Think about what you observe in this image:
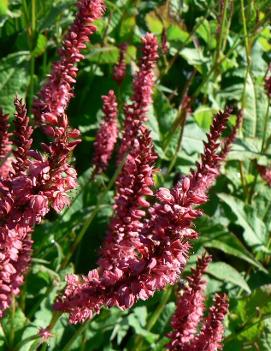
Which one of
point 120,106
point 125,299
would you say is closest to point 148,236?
point 125,299

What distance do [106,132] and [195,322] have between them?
877 millimetres

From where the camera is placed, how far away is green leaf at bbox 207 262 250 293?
283 centimetres

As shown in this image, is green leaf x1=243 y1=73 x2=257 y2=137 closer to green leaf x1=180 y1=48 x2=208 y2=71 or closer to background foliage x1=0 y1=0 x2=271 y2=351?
background foliage x1=0 y1=0 x2=271 y2=351

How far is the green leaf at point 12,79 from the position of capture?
3098 millimetres

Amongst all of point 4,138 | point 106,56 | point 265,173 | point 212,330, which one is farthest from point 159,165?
point 4,138

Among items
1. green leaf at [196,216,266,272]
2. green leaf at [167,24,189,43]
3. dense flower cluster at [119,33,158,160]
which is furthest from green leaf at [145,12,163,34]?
dense flower cluster at [119,33,158,160]

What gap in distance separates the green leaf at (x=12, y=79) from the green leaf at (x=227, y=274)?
121 cm

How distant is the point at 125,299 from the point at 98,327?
1.30 m

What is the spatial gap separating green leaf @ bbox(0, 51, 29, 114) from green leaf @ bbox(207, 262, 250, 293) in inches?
47.7

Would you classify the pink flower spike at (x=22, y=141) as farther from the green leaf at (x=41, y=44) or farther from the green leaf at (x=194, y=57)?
the green leaf at (x=194, y=57)

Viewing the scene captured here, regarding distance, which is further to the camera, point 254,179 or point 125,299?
point 254,179

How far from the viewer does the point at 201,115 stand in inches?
140

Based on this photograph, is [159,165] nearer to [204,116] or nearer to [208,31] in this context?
[204,116]

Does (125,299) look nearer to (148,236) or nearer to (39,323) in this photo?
(148,236)
